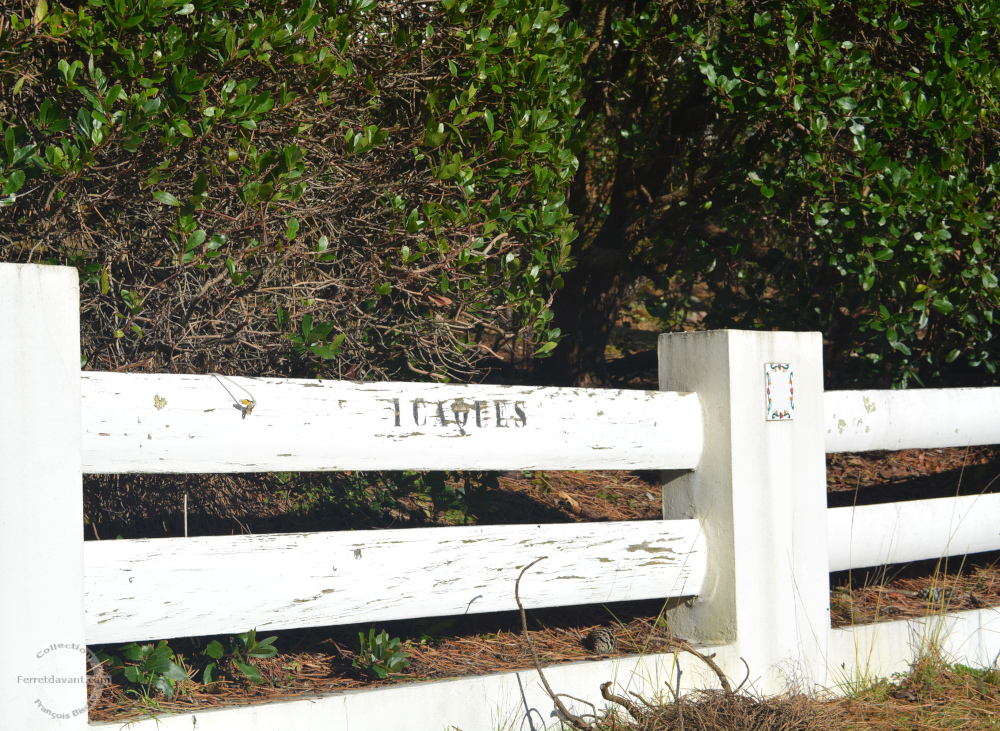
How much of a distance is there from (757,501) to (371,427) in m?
1.38

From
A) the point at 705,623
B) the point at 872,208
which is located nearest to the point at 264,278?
the point at 705,623

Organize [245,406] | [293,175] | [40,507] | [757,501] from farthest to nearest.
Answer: [757,501] → [293,175] → [245,406] → [40,507]

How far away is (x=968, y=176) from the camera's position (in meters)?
3.82

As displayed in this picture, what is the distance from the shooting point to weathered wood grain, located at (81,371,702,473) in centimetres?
192

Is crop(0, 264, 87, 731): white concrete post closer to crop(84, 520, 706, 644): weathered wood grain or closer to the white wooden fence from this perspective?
the white wooden fence

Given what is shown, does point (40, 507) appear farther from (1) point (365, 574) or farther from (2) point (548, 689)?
(2) point (548, 689)

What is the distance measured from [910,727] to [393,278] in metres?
2.34

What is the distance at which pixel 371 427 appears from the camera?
2.23 m

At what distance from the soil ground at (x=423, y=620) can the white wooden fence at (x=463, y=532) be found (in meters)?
0.20

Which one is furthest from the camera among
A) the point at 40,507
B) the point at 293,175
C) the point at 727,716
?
the point at 293,175

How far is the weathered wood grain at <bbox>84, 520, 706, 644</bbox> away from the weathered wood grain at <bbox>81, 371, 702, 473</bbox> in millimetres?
204

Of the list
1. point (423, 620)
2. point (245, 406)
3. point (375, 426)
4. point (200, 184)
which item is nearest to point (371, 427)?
point (375, 426)

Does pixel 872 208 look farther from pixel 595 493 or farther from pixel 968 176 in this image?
pixel 595 493

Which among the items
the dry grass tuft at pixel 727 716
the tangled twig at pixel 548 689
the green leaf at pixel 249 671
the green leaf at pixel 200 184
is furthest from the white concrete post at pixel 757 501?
the green leaf at pixel 200 184
